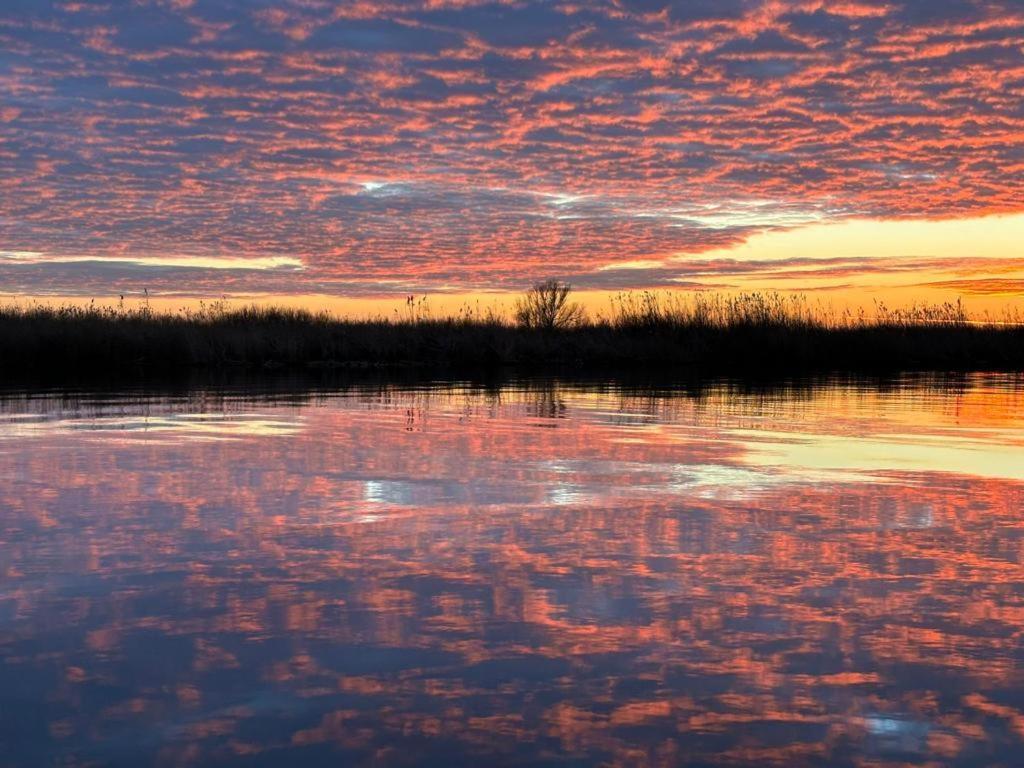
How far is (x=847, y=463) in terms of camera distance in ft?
30.1

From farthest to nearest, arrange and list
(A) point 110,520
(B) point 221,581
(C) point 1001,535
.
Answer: (A) point 110,520
(C) point 1001,535
(B) point 221,581

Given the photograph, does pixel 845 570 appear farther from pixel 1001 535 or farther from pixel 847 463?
pixel 847 463

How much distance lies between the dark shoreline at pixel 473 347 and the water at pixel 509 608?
59.4ft

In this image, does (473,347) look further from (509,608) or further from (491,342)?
(509,608)

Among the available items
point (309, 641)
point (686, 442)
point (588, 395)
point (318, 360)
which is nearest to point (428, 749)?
point (309, 641)

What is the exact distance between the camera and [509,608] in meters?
4.59

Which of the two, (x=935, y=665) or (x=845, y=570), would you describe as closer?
(x=935, y=665)

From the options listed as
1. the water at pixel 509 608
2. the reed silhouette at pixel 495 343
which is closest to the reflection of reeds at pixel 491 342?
the reed silhouette at pixel 495 343

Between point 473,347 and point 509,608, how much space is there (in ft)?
94.9

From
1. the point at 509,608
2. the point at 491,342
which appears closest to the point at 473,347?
the point at 491,342

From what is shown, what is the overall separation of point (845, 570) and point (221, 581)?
2.80 meters

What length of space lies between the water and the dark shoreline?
1812cm

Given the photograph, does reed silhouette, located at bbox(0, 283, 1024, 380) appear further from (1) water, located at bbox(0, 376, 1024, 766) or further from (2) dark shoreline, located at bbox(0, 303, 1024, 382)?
(1) water, located at bbox(0, 376, 1024, 766)

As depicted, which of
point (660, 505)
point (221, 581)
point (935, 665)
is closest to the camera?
point (935, 665)
